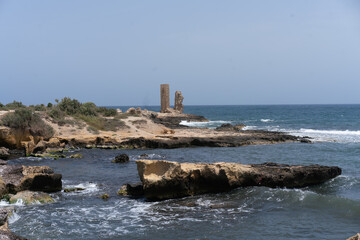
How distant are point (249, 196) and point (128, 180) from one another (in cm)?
554

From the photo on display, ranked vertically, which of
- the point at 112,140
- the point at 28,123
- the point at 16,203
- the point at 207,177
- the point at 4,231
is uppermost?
the point at 28,123

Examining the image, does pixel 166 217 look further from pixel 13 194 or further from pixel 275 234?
pixel 13 194

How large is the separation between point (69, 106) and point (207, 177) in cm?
2376

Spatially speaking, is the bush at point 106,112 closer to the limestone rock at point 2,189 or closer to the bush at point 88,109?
the bush at point 88,109

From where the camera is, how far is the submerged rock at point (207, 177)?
1146 cm

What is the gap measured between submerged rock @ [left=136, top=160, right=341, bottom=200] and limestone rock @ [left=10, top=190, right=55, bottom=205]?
2996 mm

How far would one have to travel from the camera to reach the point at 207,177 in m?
11.8

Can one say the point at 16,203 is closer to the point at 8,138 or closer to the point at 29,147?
the point at 29,147

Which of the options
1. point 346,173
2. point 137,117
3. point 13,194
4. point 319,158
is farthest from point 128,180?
point 137,117

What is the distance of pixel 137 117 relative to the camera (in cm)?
3634

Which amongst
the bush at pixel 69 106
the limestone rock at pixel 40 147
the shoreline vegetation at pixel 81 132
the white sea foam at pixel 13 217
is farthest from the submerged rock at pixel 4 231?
the bush at pixel 69 106

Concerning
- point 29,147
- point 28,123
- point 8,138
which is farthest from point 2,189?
point 28,123

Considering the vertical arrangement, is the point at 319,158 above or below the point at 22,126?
below

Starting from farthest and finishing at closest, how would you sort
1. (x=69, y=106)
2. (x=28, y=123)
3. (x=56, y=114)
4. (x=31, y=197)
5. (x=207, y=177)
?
(x=69, y=106), (x=56, y=114), (x=28, y=123), (x=207, y=177), (x=31, y=197)
